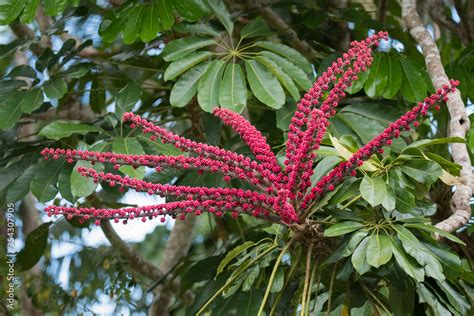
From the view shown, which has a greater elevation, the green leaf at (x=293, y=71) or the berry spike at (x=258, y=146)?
the berry spike at (x=258, y=146)

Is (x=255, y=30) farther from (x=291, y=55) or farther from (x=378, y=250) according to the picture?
(x=378, y=250)

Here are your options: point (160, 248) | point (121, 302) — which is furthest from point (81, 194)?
point (160, 248)

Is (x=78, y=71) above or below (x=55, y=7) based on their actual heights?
below

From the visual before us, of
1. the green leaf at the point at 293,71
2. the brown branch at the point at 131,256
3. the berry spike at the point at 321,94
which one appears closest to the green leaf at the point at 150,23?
the green leaf at the point at 293,71

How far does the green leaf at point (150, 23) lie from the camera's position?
7.84 feet

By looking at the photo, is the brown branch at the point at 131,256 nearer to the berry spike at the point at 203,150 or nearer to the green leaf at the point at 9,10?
the green leaf at the point at 9,10

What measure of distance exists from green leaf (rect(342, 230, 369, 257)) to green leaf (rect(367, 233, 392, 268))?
0.07ft

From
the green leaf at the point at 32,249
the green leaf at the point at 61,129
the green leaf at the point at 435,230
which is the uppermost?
the green leaf at the point at 435,230

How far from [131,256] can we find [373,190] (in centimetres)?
171

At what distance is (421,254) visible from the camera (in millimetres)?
1501

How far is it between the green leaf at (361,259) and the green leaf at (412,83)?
938mm

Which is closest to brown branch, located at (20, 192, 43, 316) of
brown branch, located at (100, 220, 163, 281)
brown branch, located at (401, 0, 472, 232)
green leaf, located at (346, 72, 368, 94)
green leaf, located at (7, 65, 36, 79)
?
brown branch, located at (100, 220, 163, 281)

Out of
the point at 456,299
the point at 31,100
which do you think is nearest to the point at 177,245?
the point at 31,100

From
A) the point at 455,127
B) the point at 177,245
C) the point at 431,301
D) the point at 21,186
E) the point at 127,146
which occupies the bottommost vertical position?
the point at 177,245
